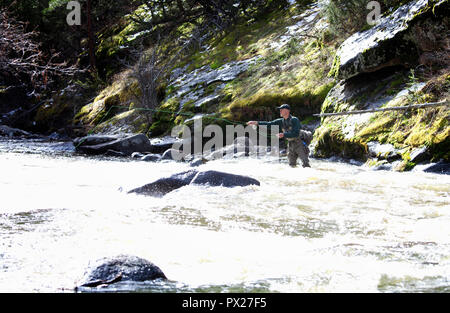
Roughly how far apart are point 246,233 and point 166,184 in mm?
2916

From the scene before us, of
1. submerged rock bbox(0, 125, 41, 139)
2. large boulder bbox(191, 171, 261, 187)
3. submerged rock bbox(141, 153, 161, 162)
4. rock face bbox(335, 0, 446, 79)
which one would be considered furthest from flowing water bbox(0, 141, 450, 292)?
submerged rock bbox(0, 125, 41, 139)

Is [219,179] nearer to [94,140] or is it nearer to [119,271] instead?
[119,271]

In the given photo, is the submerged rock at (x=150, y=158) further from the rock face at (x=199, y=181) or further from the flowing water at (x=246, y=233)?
the rock face at (x=199, y=181)

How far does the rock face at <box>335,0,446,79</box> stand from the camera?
1054 centimetres

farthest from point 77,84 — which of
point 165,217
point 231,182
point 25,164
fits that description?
point 165,217

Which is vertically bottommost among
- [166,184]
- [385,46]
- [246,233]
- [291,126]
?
[246,233]

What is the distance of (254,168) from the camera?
10.7 m

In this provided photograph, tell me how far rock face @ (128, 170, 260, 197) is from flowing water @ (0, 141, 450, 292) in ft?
0.84

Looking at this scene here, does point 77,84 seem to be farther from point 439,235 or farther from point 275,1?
point 439,235

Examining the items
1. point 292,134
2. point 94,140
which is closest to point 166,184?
point 292,134

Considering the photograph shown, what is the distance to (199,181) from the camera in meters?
7.63

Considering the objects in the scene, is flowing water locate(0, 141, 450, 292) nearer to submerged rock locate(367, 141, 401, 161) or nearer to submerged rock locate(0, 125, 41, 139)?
submerged rock locate(367, 141, 401, 161)

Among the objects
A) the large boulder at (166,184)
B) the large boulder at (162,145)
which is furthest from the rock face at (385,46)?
the large boulder at (162,145)

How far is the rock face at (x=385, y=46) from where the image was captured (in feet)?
34.6
